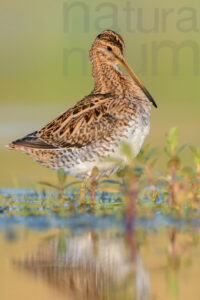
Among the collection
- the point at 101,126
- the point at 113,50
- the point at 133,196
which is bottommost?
the point at 133,196

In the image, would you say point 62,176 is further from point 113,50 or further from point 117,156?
point 113,50

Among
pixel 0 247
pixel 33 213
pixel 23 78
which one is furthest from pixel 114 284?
pixel 23 78

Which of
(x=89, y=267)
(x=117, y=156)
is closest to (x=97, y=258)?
(x=89, y=267)

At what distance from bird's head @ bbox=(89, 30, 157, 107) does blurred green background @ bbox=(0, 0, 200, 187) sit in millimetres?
6255

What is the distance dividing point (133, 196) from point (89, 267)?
141 cm

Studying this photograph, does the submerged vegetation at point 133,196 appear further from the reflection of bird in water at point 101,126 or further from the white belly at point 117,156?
the reflection of bird in water at point 101,126

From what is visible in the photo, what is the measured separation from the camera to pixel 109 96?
9.64 metres

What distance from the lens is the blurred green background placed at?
61.5 ft

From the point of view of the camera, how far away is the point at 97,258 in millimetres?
6609

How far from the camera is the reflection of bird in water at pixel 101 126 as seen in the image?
9156 millimetres

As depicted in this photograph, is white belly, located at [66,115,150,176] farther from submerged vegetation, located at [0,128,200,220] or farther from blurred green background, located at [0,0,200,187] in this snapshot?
blurred green background, located at [0,0,200,187]

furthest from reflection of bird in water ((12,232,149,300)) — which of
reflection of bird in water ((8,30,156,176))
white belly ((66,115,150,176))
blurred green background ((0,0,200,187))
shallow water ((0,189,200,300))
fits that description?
blurred green background ((0,0,200,187))

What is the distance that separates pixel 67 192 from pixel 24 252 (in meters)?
3.27

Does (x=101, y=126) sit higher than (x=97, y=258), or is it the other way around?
(x=101, y=126)
